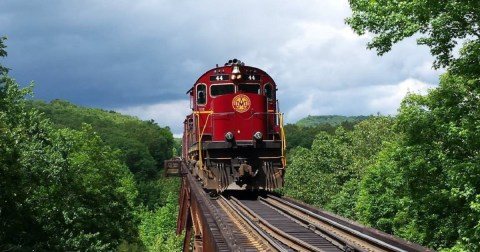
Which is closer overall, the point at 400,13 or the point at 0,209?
the point at 400,13

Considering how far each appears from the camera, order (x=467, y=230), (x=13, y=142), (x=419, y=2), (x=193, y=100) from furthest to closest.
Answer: (x=193, y=100)
(x=13, y=142)
(x=467, y=230)
(x=419, y=2)

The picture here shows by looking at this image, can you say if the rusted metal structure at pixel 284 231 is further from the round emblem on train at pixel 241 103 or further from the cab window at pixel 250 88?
the cab window at pixel 250 88

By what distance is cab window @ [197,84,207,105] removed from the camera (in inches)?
711

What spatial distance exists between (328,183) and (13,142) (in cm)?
3166

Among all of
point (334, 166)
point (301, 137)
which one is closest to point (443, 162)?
point (334, 166)

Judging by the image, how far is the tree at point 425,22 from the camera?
1124 centimetres

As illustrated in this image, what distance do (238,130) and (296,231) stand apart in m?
6.88

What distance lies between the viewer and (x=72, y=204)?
72.8ft

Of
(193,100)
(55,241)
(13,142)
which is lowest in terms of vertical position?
(55,241)

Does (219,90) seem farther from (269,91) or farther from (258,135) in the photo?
(258,135)

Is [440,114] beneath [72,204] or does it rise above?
above

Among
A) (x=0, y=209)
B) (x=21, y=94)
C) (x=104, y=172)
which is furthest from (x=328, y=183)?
(x=0, y=209)

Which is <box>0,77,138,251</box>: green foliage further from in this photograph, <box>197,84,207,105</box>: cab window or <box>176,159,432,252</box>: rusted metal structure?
<box>176,159,432,252</box>: rusted metal structure

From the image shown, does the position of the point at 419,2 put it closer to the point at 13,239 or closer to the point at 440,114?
the point at 440,114
